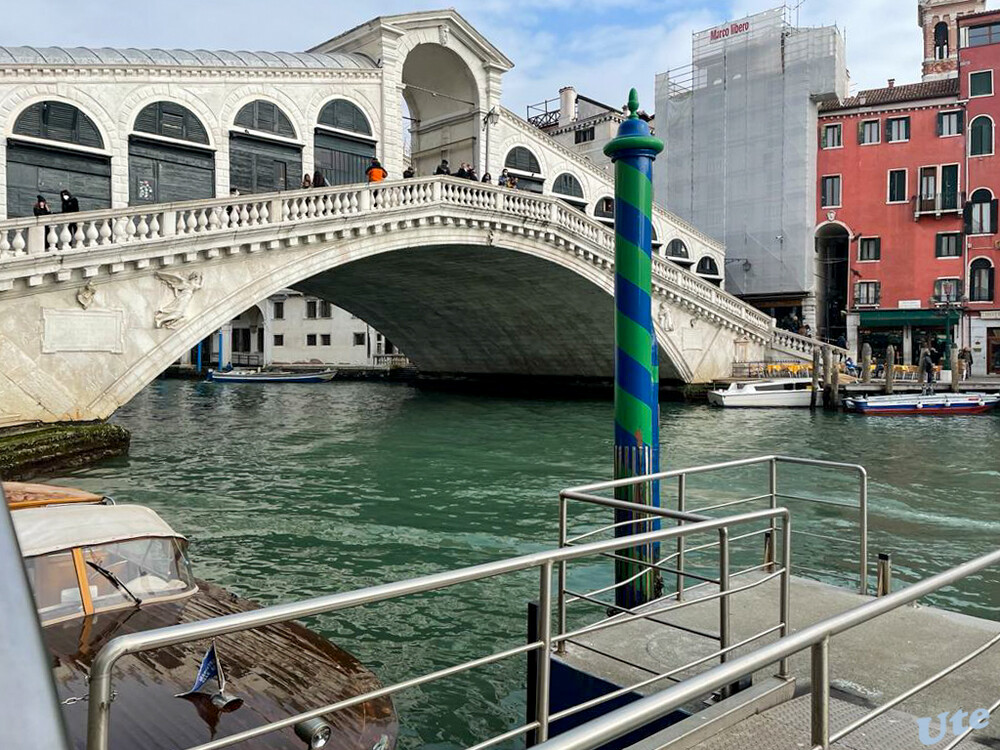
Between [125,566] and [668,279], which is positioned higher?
[668,279]

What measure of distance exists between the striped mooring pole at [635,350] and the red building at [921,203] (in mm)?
25634

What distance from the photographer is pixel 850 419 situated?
1888cm

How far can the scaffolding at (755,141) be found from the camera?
1204 inches

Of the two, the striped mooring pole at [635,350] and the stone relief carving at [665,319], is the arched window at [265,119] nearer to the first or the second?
the stone relief carving at [665,319]

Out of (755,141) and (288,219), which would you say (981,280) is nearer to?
(755,141)

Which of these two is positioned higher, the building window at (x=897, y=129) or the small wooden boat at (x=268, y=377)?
the building window at (x=897, y=129)

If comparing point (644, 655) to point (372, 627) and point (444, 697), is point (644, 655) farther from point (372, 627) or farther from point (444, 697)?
point (372, 627)

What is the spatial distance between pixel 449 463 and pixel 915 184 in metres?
23.6

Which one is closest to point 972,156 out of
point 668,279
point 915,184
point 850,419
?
point 915,184

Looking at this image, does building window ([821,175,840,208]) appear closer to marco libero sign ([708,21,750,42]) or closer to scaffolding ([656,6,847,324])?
scaffolding ([656,6,847,324])

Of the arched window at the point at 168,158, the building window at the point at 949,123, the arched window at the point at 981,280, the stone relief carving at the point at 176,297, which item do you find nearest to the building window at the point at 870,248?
the arched window at the point at 981,280

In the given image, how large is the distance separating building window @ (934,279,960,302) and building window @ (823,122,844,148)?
618 cm

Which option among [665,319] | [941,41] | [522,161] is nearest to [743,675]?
[665,319]

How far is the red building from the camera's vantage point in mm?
28031
